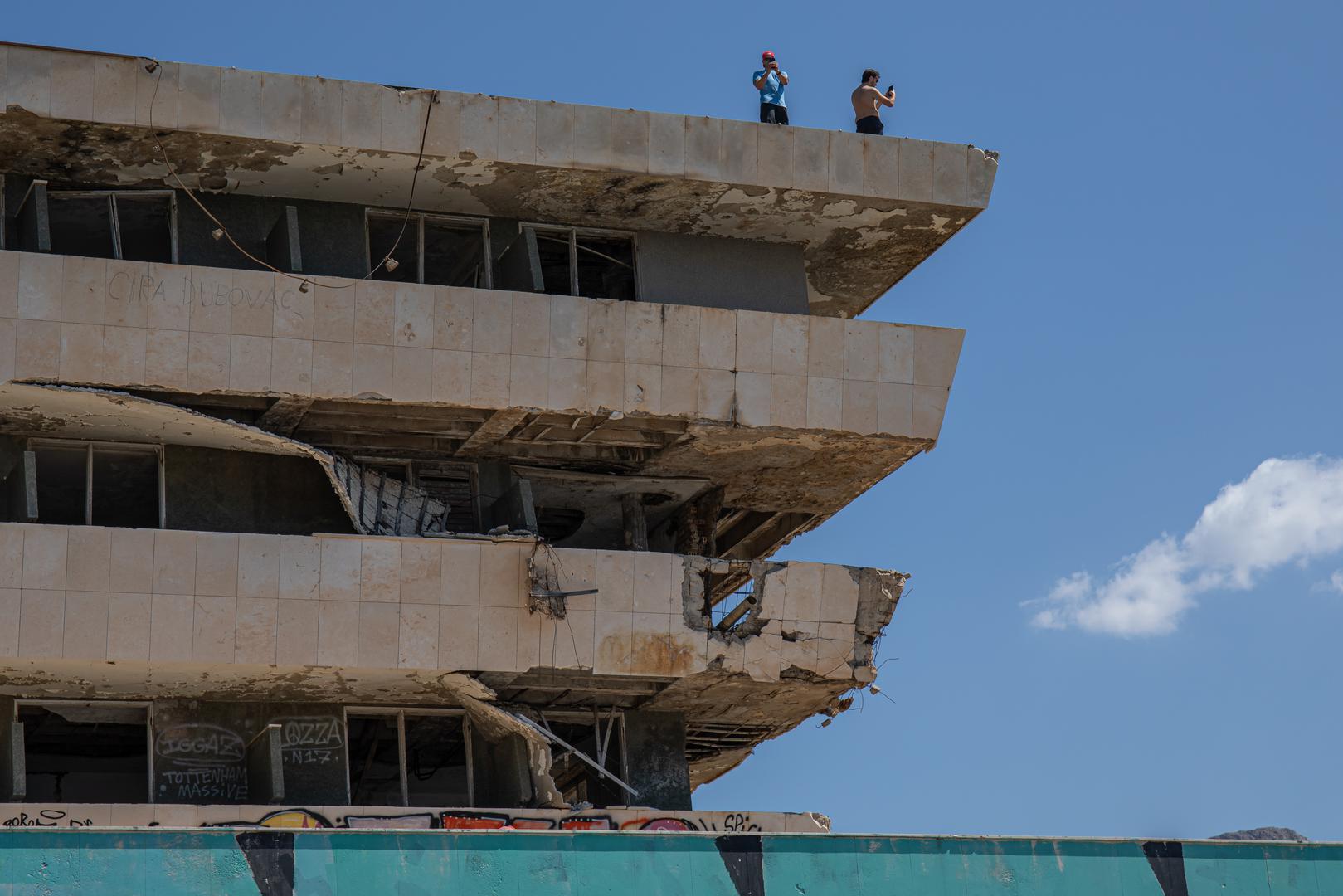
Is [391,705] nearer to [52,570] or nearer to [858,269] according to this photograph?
[52,570]

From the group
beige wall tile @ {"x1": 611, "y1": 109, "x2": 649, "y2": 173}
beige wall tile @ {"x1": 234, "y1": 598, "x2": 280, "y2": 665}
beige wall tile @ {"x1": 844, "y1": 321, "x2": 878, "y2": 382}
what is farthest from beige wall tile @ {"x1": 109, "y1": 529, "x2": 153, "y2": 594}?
beige wall tile @ {"x1": 844, "y1": 321, "x2": 878, "y2": 382}

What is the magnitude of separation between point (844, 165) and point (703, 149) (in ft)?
7.09

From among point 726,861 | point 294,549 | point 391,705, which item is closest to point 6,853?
point 726,861

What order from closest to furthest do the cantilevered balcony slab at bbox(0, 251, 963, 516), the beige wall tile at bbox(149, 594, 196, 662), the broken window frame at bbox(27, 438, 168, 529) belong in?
the beige wall tile at bbox(149, 594, 196, 662) → the cantilevered balcony slab at bbox(0, 251, 963, 516) → the broken window frame at bbox(27, 438, 168, 529)

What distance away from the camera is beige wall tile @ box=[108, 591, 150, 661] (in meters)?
25.1

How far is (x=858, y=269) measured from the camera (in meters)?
31.5

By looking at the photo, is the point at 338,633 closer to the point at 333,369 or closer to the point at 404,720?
the point at 404,720

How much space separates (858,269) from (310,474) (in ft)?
30.7

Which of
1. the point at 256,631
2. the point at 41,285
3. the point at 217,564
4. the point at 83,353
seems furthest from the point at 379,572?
the point at 41,285

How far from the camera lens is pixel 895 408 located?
2889cm

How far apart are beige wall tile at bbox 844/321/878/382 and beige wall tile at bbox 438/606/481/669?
6.56 m

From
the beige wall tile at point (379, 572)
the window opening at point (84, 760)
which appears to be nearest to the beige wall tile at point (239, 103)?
the beige wall tile at point (379, 572)

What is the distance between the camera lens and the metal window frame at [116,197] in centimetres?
2702

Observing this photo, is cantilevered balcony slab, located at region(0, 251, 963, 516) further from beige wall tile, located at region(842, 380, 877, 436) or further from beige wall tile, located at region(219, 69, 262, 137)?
beige wall tile, located at region(219, 69, 262, 137)
